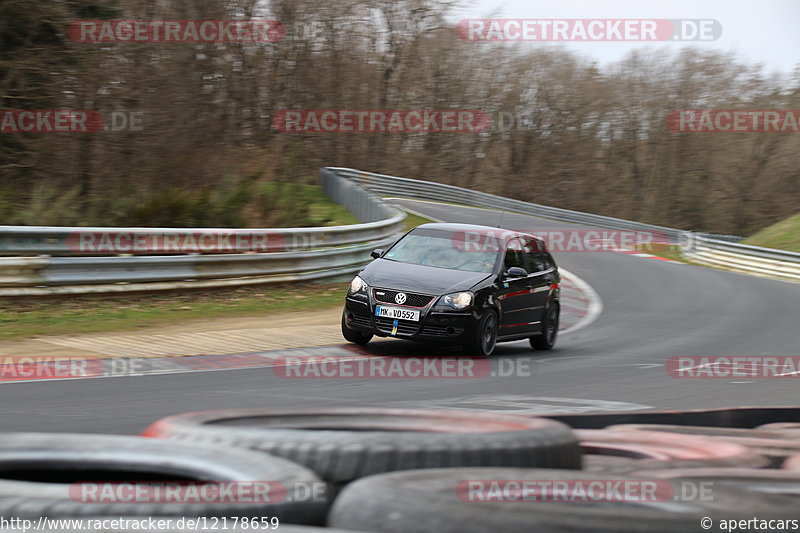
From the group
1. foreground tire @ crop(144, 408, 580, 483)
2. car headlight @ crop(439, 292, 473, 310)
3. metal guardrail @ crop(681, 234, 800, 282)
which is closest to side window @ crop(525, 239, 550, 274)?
car headlight @ crop(439, 292, 473, 310)

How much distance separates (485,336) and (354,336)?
5.57 feet

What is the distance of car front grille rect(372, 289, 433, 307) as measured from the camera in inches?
431

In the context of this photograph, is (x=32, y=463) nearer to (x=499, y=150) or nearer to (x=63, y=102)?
(x=63, y=102)

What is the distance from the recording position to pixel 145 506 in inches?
115

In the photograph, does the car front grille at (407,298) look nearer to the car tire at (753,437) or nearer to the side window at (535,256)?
the side window at (535,256)

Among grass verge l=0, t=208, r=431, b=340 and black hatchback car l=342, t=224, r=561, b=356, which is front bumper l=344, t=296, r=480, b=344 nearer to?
black hatchback car l=342, t=224, r=561, b=356

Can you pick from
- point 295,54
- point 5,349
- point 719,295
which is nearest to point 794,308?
point 719,295

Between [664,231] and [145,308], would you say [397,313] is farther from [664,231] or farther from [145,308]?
[664,231]

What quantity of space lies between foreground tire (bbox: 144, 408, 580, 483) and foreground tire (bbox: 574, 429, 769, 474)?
368mm

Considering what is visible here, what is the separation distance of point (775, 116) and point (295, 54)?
31919 mm

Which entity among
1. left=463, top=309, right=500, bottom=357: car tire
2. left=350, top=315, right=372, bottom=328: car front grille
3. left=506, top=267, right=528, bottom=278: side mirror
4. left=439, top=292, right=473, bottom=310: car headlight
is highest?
left=506, top=267, right=528, bottom=278: side mirror

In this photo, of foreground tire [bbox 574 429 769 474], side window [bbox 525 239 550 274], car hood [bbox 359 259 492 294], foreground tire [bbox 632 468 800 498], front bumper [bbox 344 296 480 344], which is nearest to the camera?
foreground tire [bbox 632 468 800 498]

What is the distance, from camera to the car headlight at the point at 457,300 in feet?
35.9

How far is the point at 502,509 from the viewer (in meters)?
2.80
